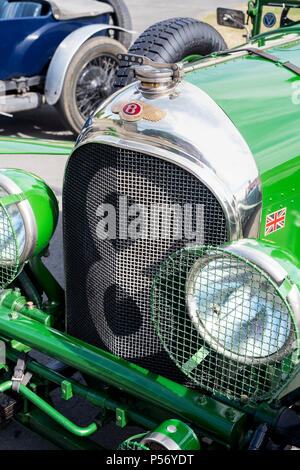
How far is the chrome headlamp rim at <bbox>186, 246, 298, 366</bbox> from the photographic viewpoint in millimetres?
1729

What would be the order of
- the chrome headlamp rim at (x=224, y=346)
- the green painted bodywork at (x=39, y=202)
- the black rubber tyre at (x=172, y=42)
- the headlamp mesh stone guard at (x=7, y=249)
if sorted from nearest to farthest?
the chrome headlamp rim at (x=224, y=346) < the headlamp mesh stone guard at (x=7, y=249) < the green painted bodywork at (x=39, y=202) < the black rubber tyre at (x=172, y=42)

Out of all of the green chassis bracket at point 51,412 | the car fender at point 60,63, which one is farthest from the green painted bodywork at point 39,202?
the car fender at point 60,63

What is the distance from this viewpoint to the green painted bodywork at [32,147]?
121 inches

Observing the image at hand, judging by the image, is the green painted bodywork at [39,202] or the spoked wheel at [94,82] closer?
the green painted bodywork at [39,202]

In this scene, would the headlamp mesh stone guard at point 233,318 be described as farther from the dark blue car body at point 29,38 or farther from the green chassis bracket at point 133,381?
the dark blue car body at point 29,38

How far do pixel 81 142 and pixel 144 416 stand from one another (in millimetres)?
1011

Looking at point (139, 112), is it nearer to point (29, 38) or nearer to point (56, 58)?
point (56, 58)

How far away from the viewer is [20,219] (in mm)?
2518

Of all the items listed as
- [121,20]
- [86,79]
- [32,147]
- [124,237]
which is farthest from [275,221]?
[121,20]

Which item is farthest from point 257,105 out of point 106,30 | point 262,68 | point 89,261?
point 106,30

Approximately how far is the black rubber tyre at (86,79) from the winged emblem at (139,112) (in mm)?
4237

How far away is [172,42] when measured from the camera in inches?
160

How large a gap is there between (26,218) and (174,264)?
760mm
